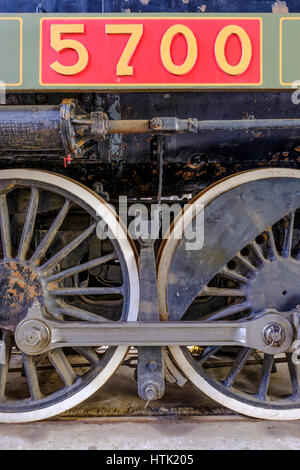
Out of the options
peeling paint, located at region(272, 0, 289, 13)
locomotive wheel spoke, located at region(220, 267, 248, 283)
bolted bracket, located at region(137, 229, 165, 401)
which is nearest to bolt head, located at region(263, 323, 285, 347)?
locomotive wheel spoke, located at region(220, 267, 248, 283)

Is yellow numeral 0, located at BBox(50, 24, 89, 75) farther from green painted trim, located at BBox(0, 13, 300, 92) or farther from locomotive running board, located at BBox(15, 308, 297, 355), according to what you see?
locomotive running board, located at BBox(15, 308, 297, 355)

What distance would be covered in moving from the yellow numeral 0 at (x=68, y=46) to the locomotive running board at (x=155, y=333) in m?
1.05

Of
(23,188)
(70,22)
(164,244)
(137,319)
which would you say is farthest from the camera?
(23,188)

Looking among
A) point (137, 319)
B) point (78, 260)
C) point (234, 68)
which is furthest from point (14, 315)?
point (234, 68)

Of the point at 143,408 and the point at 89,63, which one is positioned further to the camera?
the point at 143,408

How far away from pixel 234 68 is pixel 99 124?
22.8 inches

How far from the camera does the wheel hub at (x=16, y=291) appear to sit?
1709 millimetres

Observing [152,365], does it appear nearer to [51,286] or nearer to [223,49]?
[51,286]

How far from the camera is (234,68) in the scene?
143cm

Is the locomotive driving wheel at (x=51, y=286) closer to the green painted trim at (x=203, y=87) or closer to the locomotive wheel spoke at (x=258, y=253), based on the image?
the green painted trim at (x=203, y=87)

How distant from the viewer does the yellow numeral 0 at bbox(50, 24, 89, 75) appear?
142 cm

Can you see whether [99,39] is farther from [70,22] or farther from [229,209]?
[229,209]

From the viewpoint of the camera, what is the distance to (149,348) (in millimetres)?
1639

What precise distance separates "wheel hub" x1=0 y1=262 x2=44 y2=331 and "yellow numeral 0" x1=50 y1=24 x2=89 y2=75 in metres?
0.89
